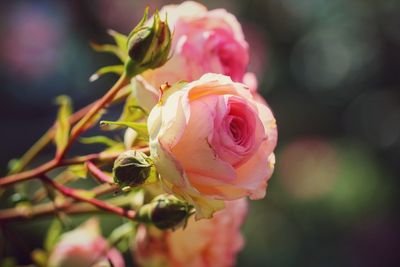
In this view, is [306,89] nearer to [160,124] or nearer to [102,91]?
[102,91]

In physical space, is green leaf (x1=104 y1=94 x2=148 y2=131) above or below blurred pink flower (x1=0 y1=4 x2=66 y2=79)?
above

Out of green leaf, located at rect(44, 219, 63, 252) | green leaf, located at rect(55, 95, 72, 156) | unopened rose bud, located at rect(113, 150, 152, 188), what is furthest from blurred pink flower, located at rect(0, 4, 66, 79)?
unopened rose bud, located at rect(113, 150, 152, 188)

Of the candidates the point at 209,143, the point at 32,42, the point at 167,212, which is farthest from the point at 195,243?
the point at 32,42

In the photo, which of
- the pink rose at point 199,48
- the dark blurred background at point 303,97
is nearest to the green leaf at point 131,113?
the pink rose at point 199,48

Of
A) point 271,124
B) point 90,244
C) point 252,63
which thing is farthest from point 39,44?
point 271,124

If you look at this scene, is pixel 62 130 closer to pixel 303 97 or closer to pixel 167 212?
pixel 167 212

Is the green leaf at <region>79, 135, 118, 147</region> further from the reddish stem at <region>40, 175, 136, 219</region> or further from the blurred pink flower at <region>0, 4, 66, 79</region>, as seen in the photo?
the blurred pink flower at <region>0, 4, 66, 79</region>
